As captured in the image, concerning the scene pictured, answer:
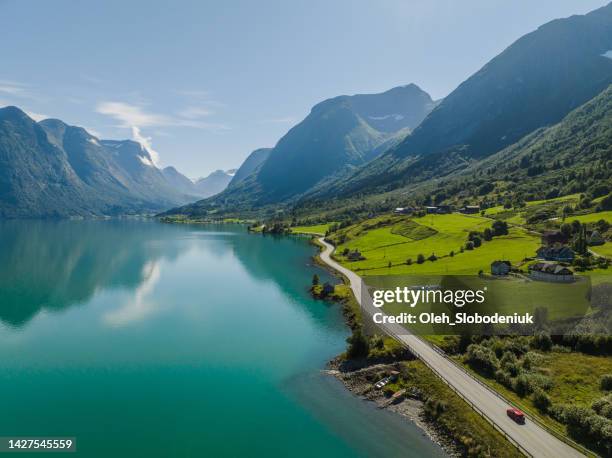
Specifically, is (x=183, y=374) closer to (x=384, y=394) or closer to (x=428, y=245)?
(x=384, y=394)

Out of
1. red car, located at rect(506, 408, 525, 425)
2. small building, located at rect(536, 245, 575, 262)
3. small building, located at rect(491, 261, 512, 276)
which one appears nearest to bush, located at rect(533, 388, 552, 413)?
red car, located at rect(506, 408, 525, 425)

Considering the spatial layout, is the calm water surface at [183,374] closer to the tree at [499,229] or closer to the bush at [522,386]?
the bush at [522,386]

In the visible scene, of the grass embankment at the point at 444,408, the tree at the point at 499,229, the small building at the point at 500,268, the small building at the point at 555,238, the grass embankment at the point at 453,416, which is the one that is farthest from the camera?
the tree at the point at 499,229

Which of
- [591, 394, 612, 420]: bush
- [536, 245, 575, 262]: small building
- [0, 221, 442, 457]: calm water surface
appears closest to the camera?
[591, 394, 612, 420]: bush

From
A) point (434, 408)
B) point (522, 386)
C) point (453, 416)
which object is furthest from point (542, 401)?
point (434, 408)

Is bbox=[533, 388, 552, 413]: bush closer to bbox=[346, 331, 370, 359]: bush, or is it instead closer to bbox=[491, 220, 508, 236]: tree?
bbox=[346, 331, 370, 359]: bush

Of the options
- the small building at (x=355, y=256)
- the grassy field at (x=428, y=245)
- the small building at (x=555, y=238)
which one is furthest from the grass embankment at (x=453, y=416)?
the small building at (x=355, y=256)

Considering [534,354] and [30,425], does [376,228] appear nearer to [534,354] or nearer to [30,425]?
[534,354]

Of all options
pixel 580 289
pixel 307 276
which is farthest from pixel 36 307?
pixel 580 289
